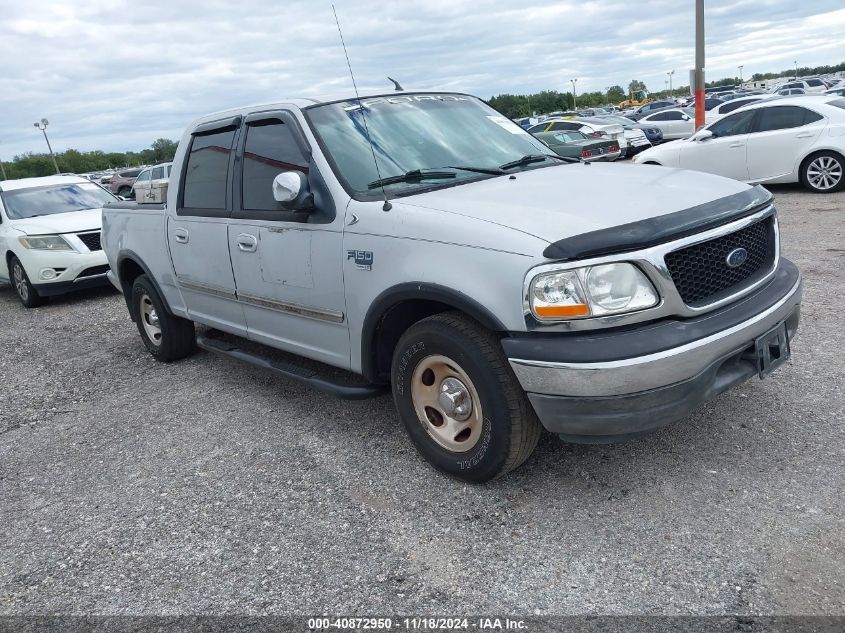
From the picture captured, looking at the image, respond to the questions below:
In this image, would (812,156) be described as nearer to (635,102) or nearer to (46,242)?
(46,242)

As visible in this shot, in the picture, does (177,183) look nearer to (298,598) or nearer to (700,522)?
(298,598)

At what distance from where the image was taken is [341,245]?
11.9 ft

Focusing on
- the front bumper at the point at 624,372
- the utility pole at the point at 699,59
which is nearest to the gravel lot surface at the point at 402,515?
the front bumper at the point at 624,372

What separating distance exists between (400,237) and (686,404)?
1452 mm

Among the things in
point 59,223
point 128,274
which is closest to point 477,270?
point 128,274

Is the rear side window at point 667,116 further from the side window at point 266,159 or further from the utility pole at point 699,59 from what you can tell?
the side window at point 266,159

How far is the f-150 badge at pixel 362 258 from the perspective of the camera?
3475 millimetres

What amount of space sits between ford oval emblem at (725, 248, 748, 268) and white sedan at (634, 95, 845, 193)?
9.51 m

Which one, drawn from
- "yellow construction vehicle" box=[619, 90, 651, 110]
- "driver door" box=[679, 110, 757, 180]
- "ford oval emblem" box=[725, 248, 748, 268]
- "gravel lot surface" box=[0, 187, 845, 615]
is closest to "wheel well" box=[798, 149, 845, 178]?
"driver door" box=[679, 110, 757, 180]

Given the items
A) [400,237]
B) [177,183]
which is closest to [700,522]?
[400,237]

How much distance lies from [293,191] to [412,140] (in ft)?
2.66

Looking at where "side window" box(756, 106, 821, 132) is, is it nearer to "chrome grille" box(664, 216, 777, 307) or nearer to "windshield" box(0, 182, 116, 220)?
"chrome grille" box(664, 216, 777, 307)

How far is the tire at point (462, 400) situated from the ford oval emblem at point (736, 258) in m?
1.07

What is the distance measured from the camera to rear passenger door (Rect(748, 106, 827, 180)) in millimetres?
11242
